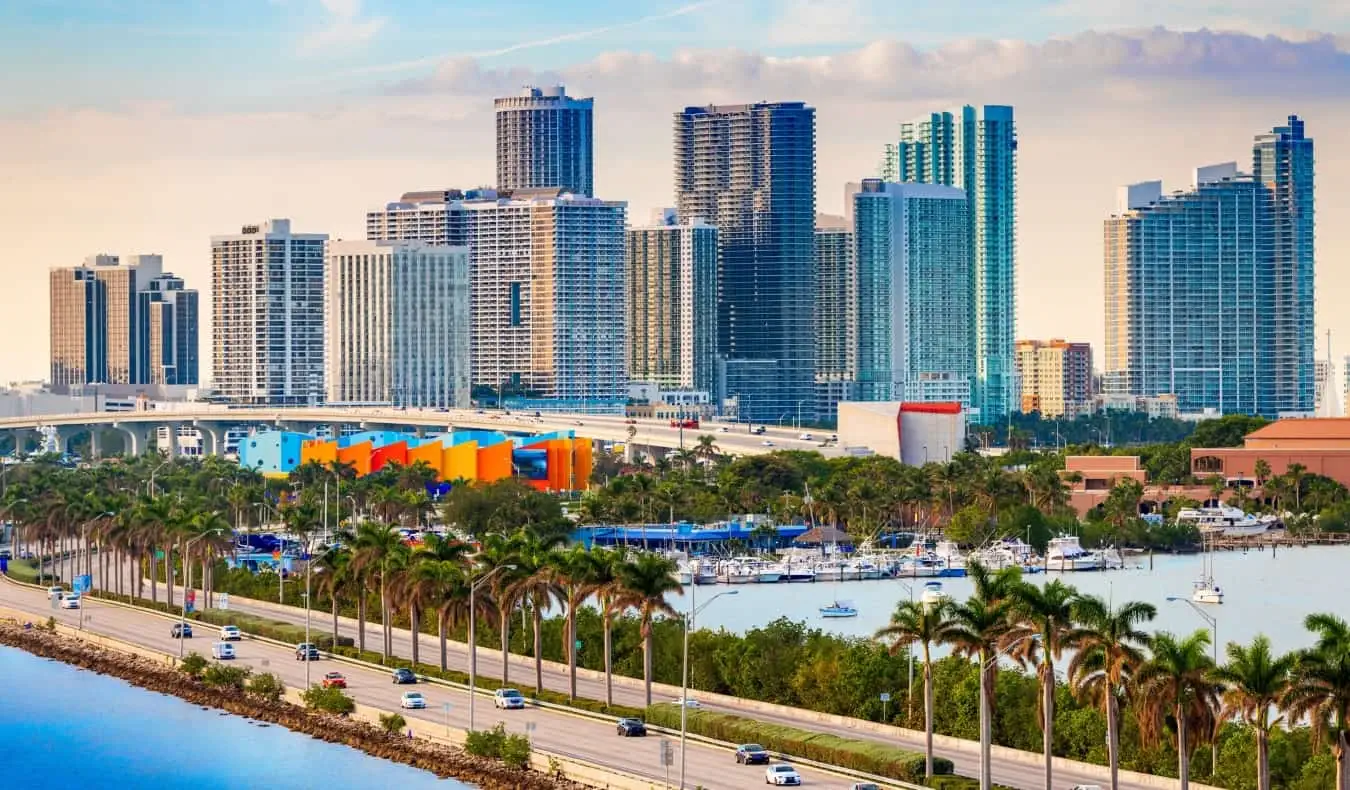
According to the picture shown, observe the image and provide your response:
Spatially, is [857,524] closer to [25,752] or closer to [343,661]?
[343,661]

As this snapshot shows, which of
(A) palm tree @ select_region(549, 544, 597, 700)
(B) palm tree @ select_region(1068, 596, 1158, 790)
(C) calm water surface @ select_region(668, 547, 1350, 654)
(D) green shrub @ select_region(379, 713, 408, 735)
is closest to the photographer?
(B) palm tree @ select_region(1068, 596, 1158, 790)

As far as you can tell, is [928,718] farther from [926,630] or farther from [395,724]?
[395,724]

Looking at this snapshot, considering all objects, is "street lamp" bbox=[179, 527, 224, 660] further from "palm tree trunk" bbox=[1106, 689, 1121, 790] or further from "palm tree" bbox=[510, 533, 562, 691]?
"palm tree trunk" bbox=[1106, 689, 1121, 790]

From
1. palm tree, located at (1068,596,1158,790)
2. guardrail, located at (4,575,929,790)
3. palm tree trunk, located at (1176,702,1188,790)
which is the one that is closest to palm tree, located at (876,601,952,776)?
guardrail, located at (4,575,929,790)

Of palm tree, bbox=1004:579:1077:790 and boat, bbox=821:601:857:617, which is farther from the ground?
palm tree, bbox=1004:579:1077:790

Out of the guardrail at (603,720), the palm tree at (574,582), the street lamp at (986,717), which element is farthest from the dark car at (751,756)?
the palm tree at (574,582)

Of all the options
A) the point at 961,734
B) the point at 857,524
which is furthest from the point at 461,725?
the point at 857,524

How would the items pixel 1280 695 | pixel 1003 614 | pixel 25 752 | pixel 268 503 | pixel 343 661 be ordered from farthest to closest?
pixel 268 503
pixel 343 661
pixel 25 752
pixel 1003 614
pixel 1280 695
